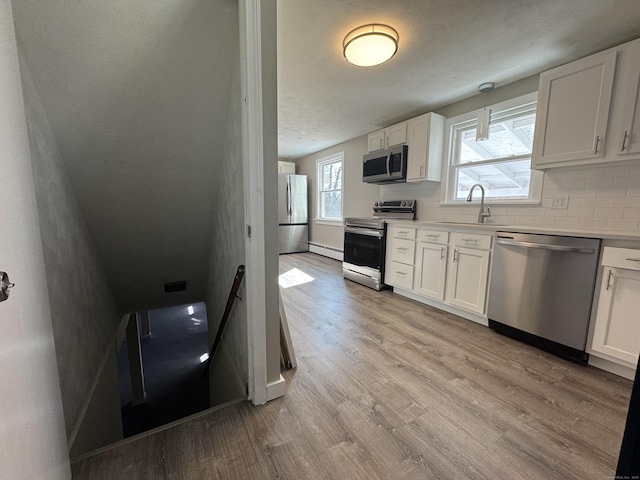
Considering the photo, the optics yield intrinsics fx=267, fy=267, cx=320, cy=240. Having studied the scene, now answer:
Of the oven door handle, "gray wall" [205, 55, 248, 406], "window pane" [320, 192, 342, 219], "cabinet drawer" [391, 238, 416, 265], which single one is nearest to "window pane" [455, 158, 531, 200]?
"cabinet drawer" [391, 238, 416, 265]

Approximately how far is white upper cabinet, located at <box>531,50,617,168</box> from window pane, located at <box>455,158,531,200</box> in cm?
40

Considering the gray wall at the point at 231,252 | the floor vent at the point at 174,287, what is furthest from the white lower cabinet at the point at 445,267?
the floor vent at the point at 174,287

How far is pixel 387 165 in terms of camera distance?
375 centimetres

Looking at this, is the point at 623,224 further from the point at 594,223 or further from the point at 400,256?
the point at 400,256

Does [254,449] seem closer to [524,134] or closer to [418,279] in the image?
[418,279]

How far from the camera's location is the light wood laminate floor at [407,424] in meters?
1.17

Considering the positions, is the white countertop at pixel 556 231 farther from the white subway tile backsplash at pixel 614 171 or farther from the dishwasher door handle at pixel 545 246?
the white subway tile backsplash at pixel 614 171

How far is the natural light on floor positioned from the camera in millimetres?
3896

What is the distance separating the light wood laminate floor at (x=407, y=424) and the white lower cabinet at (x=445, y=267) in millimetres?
539

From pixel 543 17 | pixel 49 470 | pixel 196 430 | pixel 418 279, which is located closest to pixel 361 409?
pixel 196 430

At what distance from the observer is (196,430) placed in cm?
136

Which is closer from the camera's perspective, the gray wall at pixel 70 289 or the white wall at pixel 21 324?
the white wall at pixel 21 324

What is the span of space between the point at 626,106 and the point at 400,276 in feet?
7.66

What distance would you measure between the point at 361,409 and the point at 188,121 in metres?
2.04
